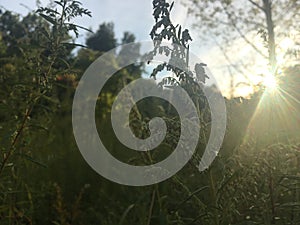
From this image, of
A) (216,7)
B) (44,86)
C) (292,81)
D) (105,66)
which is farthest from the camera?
(105,66)

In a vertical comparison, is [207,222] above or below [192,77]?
below

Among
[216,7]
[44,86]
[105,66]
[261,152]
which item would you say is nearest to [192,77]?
[261,152]

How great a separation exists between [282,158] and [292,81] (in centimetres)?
37

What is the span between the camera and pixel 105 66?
295 inches

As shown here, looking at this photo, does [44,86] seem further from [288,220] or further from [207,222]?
[288,220]

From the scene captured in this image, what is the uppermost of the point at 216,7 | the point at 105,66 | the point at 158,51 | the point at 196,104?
the point at 216,7

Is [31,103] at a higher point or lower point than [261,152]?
higher

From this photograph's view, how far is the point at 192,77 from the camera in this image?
1.53 m

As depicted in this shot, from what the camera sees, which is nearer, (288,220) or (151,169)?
(288,220)

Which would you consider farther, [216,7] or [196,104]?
[216,7]

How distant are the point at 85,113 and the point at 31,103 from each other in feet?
17.6

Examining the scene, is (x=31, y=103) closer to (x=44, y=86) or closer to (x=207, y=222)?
(x=44, y=86)

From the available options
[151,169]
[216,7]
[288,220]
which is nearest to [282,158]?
[288,220]

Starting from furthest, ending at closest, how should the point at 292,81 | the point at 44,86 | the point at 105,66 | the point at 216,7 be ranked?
the point at 105,66
the point at 216,7
the point at 292,81
the point at 44,86
